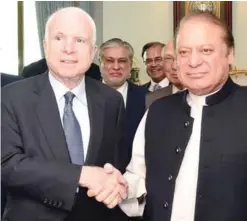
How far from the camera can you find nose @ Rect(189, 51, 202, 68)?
1.55 meters

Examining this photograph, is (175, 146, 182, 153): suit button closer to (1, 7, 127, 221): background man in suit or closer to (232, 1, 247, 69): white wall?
(1, 7, 127, 221): background man in suit

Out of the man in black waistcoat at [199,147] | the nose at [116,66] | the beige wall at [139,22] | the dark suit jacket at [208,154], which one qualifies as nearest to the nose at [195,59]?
the man in black waistcoat at [199,147]

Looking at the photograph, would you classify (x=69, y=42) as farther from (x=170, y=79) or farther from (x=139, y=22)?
(x=139, y=22)

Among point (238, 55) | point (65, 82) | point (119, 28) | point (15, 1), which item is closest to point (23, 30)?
point (15, 1)

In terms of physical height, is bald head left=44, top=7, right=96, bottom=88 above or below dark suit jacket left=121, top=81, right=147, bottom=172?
above

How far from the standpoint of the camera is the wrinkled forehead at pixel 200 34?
5.13ft

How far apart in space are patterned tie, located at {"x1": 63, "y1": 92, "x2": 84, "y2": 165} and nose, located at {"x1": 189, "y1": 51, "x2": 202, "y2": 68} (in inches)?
17.6

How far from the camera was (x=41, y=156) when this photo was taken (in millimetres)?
1482

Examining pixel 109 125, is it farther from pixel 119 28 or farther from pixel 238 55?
pixel 119 28

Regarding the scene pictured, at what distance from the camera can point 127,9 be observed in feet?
22.3

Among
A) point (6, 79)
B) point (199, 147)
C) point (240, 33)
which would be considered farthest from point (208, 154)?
point (240, 33)

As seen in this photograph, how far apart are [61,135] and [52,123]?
0.17 feet

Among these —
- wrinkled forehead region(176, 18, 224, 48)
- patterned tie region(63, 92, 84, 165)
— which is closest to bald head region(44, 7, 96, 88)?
patterned tie region(63, 92, 84, 165)

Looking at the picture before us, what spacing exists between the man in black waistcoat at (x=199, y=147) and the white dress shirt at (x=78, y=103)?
253 millimetres
